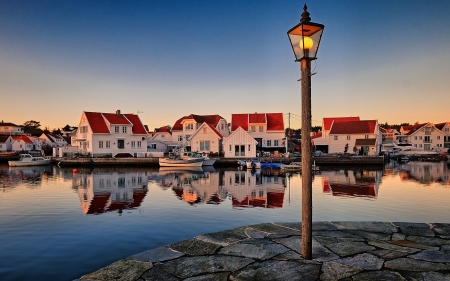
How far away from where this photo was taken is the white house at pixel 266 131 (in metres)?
57.0

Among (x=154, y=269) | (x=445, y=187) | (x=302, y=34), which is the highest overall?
(x=302, y=34)

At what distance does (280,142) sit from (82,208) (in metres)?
43.9

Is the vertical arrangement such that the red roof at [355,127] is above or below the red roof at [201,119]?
below

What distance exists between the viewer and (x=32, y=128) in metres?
134

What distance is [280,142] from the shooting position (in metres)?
57.3

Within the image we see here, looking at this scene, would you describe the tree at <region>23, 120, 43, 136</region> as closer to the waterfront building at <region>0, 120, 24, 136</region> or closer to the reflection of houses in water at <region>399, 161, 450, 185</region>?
the waterfront building at <region>0, 120, 24, 136</region>

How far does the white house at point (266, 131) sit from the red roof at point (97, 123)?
72.8 ft

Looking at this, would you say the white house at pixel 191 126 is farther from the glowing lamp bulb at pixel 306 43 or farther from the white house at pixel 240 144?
the glowing lamp bulb at pixel 306 43

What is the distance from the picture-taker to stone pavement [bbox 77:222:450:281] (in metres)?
4.64

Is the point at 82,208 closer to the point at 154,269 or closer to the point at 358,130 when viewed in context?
the point at 154,269

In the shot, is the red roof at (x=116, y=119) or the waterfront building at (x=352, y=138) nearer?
the red roof at (x=116, y=119)

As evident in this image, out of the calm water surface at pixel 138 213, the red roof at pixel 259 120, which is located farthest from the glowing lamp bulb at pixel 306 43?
the red roof at pixel 259 120

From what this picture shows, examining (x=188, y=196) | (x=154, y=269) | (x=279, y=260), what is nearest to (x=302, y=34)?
(x=279, y=260)

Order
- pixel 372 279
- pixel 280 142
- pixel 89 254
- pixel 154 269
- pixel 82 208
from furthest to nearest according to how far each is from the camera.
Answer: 1. pixel 280 142
2. pixel 82 208
3. pixel 89 254
4. pixel 154 269
5. pixel 372 279
